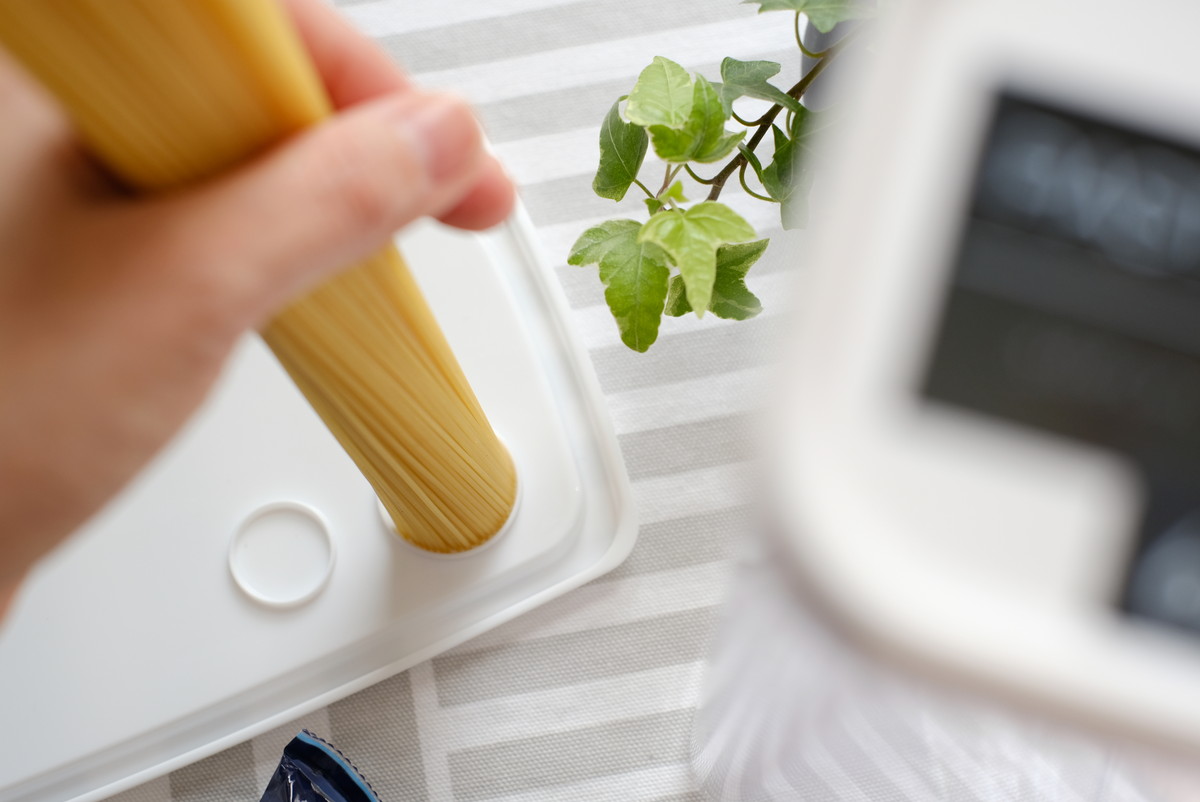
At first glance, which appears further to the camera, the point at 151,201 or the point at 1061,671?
the point at 151,201

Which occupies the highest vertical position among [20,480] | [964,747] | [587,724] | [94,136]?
[94,136]

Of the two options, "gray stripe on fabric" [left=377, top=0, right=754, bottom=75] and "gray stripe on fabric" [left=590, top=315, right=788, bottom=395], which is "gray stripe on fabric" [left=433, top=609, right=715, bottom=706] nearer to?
"gray stripe on fabric" [left=590, top=315, right=788, bottom=395]

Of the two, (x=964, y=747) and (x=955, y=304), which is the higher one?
(x=955, y=304)

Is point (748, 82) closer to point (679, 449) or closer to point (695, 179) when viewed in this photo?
point (695, 179)

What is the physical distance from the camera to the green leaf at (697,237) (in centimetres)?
38

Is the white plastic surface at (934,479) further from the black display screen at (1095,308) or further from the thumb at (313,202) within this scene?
the thumb at (313,202)

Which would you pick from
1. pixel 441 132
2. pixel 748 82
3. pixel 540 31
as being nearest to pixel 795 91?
pixel 748 82

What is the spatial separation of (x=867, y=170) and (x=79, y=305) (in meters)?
0.23

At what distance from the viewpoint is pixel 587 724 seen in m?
0.65

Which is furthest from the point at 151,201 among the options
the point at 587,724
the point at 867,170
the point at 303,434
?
the point at 587,724

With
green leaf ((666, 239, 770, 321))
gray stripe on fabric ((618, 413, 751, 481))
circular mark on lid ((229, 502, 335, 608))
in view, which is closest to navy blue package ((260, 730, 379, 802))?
circular mark on lid ((229, 502, 335, 608))

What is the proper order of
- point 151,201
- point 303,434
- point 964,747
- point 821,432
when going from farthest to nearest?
point 303,434, point 964,747, point 151,201, point 821,432

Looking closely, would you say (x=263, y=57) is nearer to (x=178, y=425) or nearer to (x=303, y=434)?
(x=178, y=425)

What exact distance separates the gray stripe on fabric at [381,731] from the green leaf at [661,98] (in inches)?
17.4
